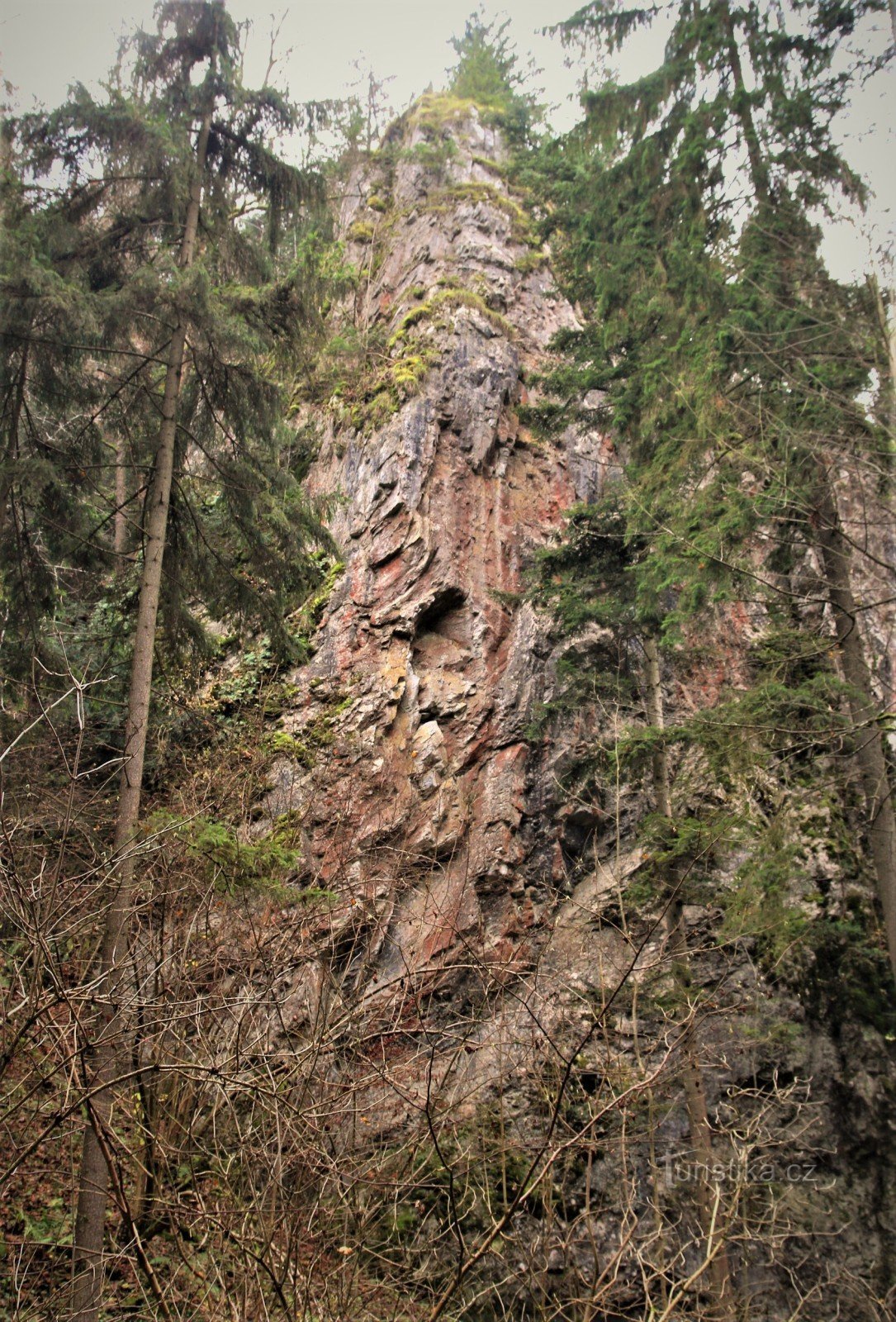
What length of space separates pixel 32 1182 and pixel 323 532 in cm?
615

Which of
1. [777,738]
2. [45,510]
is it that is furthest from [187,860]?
[777,738]

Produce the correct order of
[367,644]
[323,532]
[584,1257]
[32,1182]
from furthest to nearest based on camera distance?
[367,644]
[323,532]
[584,1257]
[32,1182]

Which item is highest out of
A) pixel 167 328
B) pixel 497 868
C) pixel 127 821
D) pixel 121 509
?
pixel 167 328

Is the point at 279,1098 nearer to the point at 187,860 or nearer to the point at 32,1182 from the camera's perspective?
the point at 187,860

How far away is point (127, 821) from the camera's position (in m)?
5.78

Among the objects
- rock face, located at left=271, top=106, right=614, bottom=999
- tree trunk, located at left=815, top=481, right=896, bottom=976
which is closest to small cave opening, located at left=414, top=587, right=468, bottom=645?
rock face, located at left=271, top=106, right=614, bottom=999

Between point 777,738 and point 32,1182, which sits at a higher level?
point 777,738

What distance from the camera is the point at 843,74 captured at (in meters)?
7.96

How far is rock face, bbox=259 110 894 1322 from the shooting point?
5516mm

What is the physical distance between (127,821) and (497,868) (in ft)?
19.7

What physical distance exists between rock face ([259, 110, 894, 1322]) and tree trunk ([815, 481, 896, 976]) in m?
1.46

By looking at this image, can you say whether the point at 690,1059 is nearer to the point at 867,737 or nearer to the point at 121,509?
the point at 867,737

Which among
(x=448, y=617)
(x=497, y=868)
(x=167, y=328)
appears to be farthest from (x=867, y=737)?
(x=167, y=328)

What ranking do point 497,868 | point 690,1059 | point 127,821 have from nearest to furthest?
point 690,1059 < point 127,821 < point 497,868
